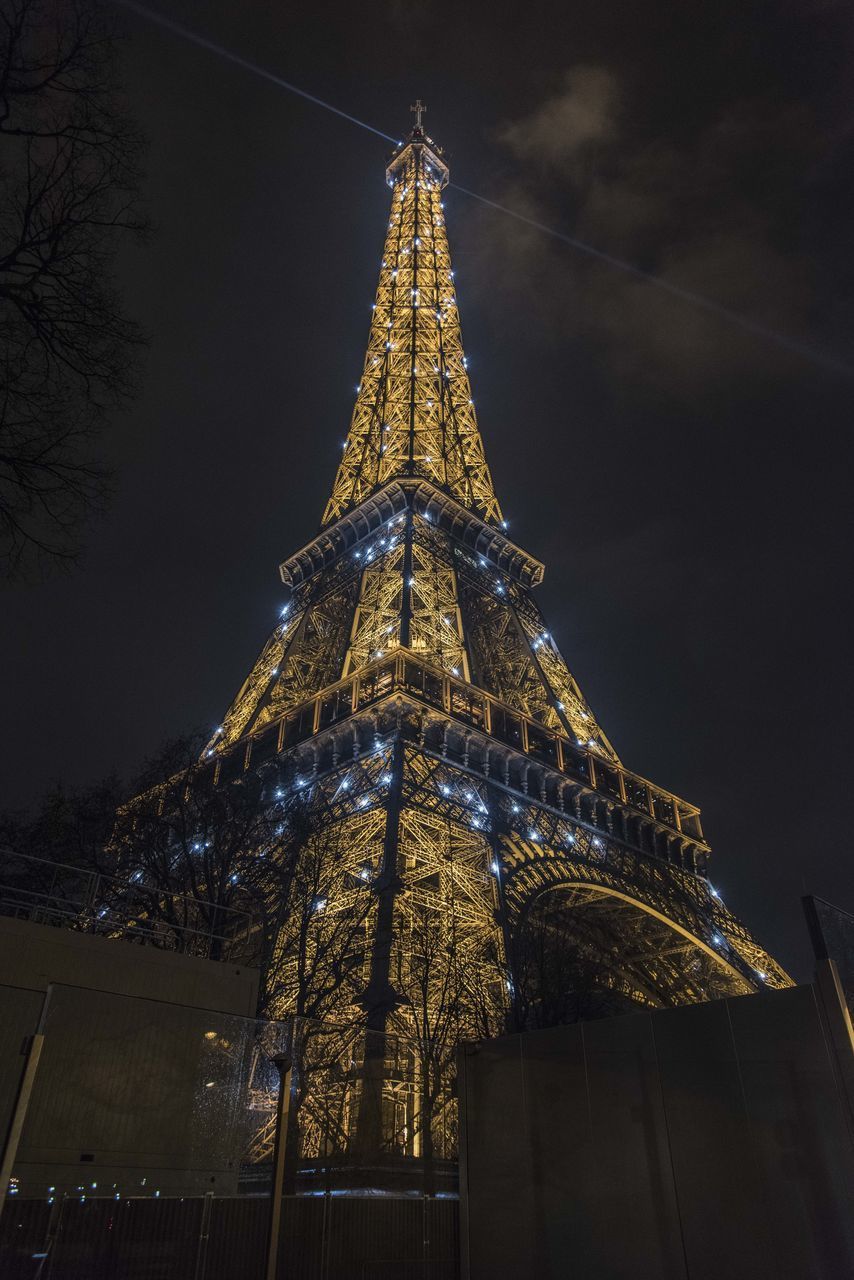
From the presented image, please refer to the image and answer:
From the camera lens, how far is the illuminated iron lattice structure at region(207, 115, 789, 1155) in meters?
21.9

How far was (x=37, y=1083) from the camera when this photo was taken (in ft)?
26.6

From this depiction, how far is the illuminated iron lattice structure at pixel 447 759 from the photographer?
21.9m

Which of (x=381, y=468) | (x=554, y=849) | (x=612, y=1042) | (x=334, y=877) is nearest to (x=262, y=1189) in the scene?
(x=612, y=1042)

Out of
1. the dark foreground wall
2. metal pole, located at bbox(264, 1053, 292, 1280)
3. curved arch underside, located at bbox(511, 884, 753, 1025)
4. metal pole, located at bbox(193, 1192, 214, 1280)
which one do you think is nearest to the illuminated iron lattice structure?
curved arch underside, located at bbox(511, 884, 753, 1025)

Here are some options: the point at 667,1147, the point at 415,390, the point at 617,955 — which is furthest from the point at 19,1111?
the point at 415,390

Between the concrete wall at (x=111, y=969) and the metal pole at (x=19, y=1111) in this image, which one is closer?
the metal pole at (x=19, y=1111)

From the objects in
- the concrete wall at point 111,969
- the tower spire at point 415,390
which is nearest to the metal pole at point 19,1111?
the concrete wall at point 111,969

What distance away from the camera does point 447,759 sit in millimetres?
28547

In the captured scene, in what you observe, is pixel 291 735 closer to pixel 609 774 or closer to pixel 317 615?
pixel 317 615

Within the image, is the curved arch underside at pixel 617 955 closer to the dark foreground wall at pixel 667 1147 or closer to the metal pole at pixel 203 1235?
the dark foreground wall at pixel 667 1147

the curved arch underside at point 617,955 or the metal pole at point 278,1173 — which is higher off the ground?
the curved arch underside at point 617,955

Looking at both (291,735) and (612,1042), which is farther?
(291,735)

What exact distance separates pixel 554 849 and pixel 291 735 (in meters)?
10.9

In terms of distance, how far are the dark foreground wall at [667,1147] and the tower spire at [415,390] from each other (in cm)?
3633
